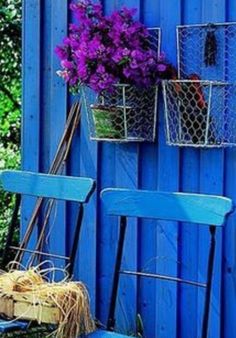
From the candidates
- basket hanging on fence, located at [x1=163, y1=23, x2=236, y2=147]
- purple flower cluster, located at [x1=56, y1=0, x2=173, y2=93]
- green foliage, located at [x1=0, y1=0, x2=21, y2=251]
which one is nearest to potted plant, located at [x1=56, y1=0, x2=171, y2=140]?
purple flower cluster, located at [x1=56, y1=0, x2=173, y2=93]

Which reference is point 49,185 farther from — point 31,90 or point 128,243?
point 31,90

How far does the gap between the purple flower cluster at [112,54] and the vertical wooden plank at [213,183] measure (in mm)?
279

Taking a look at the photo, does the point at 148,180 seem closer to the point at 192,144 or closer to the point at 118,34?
the point at 192,144

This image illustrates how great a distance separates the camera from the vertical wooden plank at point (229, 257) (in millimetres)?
3281

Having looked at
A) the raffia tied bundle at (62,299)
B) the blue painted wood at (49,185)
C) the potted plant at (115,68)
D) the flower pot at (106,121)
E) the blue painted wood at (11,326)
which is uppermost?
the potted plant at (115,68)

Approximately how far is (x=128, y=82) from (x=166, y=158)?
36 centimetres

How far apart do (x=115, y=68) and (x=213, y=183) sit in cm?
61

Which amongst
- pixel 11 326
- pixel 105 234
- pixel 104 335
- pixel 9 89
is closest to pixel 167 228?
pixel 105 234

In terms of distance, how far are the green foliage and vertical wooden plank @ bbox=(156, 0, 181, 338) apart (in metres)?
1.99

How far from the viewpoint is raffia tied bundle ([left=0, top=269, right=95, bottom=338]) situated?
2926mm

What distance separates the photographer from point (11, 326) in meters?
2.96

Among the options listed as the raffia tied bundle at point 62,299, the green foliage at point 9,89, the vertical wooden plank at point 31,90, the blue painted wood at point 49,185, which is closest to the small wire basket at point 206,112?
the blue painted wood at point 49,185

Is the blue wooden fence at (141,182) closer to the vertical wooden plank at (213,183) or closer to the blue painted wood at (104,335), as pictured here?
the vertical wooden plank at (213,183)

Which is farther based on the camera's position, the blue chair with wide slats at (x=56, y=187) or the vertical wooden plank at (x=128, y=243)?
the vertical wooden plank at (x=128, y=243)
